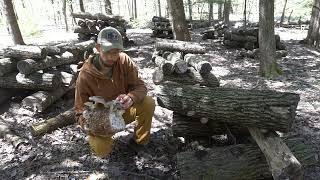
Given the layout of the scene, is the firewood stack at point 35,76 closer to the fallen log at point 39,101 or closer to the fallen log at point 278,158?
the fallen log at point 39,101

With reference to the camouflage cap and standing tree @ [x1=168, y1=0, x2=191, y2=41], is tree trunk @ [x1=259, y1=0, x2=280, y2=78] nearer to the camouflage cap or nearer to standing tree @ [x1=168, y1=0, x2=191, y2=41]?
standing tree @ [x1=168, y1=0, x2=191, y2=41]

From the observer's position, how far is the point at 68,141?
528cm

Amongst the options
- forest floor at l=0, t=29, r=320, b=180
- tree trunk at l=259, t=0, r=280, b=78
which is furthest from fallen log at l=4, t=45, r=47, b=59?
tree trunk at l=259, t=0, r=280, b=78

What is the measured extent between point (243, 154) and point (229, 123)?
2.14ft

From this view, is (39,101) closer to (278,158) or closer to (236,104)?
(236,104)

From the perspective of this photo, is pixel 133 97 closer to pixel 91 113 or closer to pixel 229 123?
pixel 91 113

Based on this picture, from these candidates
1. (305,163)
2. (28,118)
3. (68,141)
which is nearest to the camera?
(305,163)

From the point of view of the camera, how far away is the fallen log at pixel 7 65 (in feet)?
21.8

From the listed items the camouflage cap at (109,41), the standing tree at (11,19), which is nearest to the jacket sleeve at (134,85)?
the camouflage cap at (109,41)

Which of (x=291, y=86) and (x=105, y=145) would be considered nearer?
(x=105, y=145)

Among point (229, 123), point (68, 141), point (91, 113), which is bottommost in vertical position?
point (68, 141)

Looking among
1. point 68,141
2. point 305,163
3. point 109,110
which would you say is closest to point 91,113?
point 109,110

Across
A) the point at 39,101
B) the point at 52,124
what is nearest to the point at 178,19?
the point at 39,101

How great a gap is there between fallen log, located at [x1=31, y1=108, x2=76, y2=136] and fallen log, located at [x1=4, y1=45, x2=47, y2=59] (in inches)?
65.7
